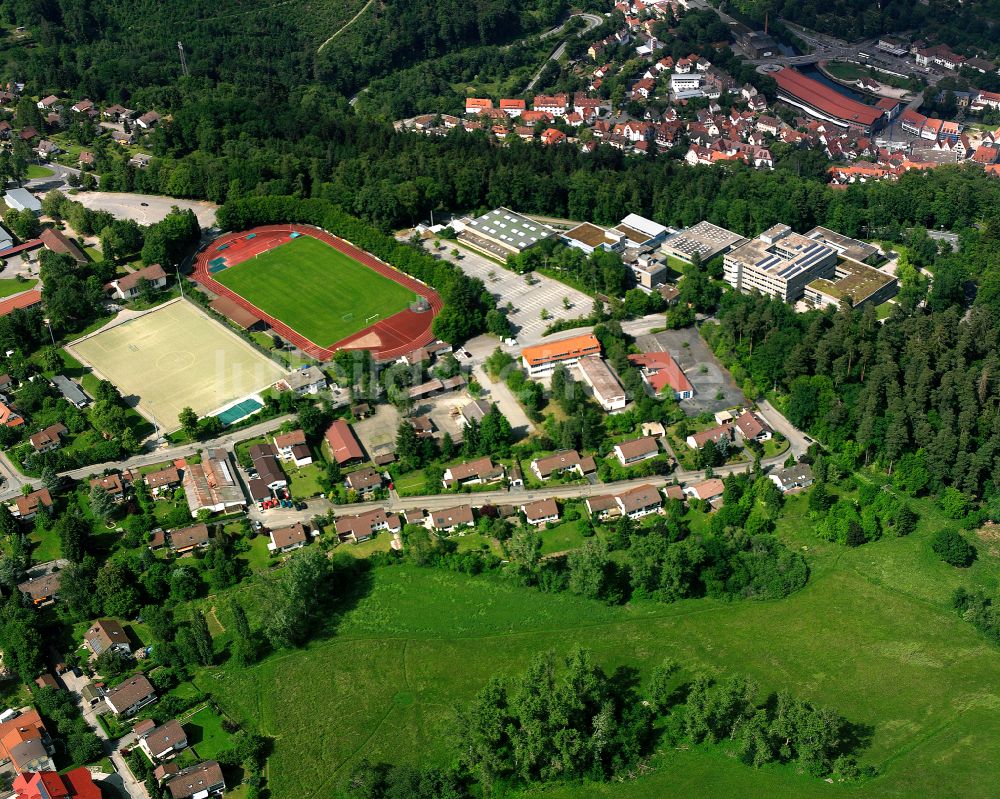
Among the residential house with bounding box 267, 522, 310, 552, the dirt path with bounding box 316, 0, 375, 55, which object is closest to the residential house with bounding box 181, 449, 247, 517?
A: the residential house with bounding box 267, 522, 310, 552

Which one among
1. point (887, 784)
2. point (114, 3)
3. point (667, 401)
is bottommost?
point (887, 784)

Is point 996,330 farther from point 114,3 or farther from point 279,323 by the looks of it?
point 114,3

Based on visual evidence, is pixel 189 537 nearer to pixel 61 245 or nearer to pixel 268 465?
pixel 268 465

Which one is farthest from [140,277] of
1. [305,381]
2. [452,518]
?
[452,518]

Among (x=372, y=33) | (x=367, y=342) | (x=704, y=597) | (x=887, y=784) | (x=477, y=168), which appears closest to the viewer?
(x=887, y=784)

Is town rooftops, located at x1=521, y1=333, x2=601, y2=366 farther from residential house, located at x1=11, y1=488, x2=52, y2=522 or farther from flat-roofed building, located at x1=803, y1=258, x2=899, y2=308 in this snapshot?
residential house, located at x1=11, y1=488, x2=52, y2=522

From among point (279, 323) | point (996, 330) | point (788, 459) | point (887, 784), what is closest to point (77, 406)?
point (279, 323)
